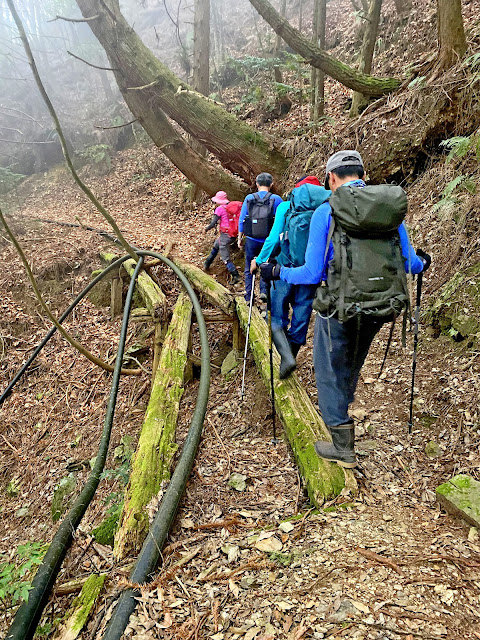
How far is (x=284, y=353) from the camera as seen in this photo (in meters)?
4.66

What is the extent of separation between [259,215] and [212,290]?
158 cm

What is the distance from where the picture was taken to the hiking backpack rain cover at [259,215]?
6414mm

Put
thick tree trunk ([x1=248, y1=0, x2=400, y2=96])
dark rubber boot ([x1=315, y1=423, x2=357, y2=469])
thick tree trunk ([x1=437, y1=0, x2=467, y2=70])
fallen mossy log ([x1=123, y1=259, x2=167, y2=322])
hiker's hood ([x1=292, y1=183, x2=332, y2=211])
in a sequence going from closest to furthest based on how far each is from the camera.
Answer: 1. dark rubber boot ([x1=315, y1=423, x2=357, y2=469])
2. hiker's hood ([x1=292, y1=183, x2=332, y2=211])
3. fallen mossy log ([x1=123, y1=259, x2=167, y2=322])
4. thick tree trunk ([x1=437, y1=0, x2=467, y2=70])
5. thick tree trunk ([x1=248, y1=0, x2=400, y2=96])

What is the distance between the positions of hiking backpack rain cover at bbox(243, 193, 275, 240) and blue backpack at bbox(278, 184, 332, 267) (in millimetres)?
2018

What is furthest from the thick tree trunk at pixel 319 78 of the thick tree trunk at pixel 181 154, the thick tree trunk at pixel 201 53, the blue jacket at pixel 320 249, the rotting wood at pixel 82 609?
the rotting wood at pixel 82 609

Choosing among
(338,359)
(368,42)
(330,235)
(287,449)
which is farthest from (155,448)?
(368,42)

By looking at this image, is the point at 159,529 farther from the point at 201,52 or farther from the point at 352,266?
the point at 201,52

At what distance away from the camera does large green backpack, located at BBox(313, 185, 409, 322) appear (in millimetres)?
2797

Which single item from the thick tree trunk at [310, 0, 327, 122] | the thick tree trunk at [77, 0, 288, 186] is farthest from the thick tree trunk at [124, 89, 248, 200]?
the thick tree trunk at [310, 0, 327, 122]

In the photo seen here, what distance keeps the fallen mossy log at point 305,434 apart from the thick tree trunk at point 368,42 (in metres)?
6.92

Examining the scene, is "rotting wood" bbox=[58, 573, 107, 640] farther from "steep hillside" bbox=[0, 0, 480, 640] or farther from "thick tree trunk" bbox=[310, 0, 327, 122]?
"thick tree trunk" bbox=[310, 0, 327, 122]

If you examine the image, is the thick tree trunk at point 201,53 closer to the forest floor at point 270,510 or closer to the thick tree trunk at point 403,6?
the thick tree trunk at point 403,6

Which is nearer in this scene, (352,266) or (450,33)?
(352,266)

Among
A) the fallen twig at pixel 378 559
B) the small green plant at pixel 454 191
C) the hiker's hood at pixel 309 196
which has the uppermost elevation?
the hiker's hood at pixel 309 196
